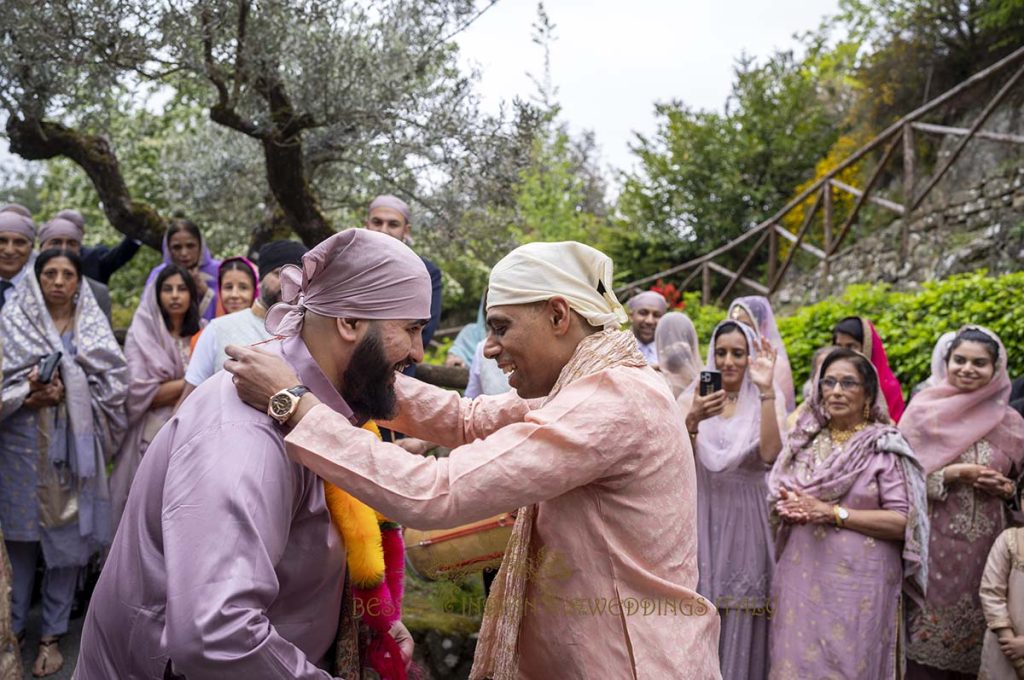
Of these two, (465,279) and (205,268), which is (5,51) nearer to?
(205,268)

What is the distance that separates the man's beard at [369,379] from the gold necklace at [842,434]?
3.30 m

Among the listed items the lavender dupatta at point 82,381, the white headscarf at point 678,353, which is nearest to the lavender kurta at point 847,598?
the white headscarf at point 678,353

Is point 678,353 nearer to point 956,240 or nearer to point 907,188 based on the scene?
point 956,240

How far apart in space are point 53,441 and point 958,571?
536 centimetres

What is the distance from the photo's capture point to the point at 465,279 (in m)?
21.2

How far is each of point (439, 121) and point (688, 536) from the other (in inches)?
211

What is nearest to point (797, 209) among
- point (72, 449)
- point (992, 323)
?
point (992, 323)

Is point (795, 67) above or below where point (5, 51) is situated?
above

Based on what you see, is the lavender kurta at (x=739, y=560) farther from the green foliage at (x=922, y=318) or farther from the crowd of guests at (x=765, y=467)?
the green foliage at (x=922, y=318)

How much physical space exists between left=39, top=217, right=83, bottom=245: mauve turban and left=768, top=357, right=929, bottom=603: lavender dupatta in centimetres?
501

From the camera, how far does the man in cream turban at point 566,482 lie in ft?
6.91

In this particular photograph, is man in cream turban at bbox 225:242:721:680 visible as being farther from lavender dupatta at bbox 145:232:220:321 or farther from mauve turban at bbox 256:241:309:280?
lavender dupatta at bbox 145:232:220:321

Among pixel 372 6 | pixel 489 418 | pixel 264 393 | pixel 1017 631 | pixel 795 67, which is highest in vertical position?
pixel 795 67

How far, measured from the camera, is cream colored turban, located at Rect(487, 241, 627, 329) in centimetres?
253
